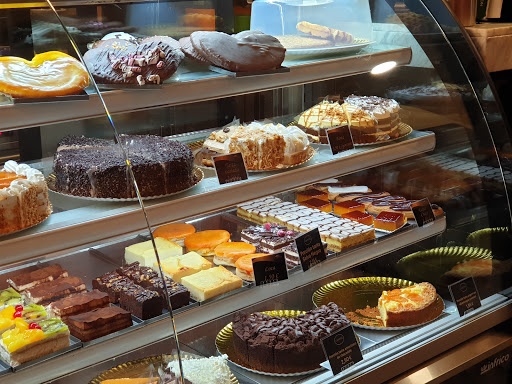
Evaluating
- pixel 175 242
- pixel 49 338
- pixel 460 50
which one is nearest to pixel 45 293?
pixel 49 338

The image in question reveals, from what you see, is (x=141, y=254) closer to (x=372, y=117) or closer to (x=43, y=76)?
(x=43, y=76)

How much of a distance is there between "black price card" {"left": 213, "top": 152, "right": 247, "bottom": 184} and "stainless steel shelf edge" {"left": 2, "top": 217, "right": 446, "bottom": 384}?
0.45 metres

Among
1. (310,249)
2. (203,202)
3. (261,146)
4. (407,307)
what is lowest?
(407,307)

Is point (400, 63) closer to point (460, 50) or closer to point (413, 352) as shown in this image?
point (460, 50)

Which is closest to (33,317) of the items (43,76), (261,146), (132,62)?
(43,76)

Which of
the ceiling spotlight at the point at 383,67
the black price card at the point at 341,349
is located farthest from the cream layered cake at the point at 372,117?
the black price card at the point at 341,349

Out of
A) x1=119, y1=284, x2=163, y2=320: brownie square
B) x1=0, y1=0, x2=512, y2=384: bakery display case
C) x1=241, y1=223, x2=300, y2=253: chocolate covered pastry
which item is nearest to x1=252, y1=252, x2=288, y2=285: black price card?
x1=0, y1=0, x2=512, y2=384: bakery display case

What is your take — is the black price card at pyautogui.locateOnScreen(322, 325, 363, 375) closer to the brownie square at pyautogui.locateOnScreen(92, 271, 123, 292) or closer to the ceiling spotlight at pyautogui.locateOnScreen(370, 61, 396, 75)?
the brownie square at pyautogui.locateOnScreen(92, 271, 123, 292)

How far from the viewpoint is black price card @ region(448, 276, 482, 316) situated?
3.05 meters

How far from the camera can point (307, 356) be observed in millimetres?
2627

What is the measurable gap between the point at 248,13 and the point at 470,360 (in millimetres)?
1848

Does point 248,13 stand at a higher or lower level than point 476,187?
higher

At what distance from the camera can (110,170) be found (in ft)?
7.00

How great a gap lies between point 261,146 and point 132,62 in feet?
2.20
